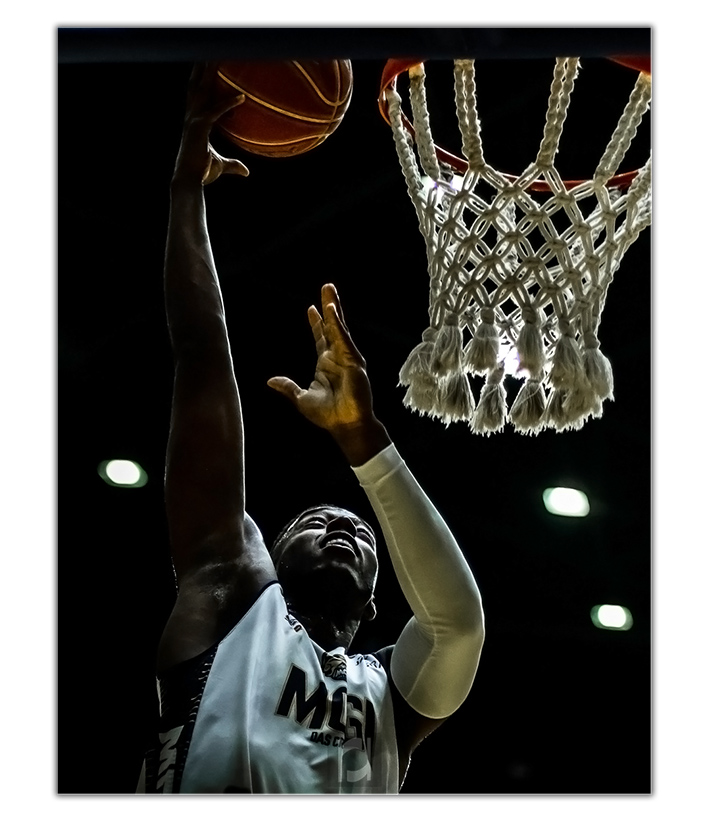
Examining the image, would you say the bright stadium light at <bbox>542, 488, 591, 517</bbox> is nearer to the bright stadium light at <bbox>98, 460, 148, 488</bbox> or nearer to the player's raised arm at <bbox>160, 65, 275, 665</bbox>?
the bright stadium light at <bbox>98, 460, 148, 488</bbox>

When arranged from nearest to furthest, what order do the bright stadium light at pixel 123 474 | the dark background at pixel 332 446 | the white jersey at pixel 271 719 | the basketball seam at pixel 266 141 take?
1. the white jersey at pixel 271 719
2. the basketball seam at pixel 266 141
3. the dark background at pixel 332 446
4. the bright stadium light at pixel 123 474

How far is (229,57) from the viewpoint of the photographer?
141 centimetres

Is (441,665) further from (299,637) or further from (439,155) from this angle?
(439,155)

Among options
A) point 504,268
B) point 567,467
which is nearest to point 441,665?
point 504,268

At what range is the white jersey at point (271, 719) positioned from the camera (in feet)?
6.27

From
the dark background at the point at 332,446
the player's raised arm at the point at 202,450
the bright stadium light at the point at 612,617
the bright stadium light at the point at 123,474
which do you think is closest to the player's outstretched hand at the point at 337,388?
the player's raised arm at the point at 202,450

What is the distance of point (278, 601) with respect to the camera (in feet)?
6.97

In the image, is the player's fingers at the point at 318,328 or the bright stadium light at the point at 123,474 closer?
the player's fingers at the point at 318,328

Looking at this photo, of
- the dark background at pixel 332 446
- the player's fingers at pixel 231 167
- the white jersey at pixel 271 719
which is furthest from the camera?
the dark background at pixel 332 446

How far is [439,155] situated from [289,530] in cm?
88

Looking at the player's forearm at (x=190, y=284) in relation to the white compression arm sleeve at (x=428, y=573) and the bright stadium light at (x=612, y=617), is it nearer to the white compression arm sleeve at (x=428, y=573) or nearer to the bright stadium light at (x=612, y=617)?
the white compression arm sleeve at (x=428, y=573)

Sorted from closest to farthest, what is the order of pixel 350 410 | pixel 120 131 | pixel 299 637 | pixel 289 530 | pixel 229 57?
pixel 229 57, pixel 350 410, pixel 299 637, pixel 289 530, pixel 120 131

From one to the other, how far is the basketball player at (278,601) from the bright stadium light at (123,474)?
0.89 metres

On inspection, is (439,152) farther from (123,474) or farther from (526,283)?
(123,474)
